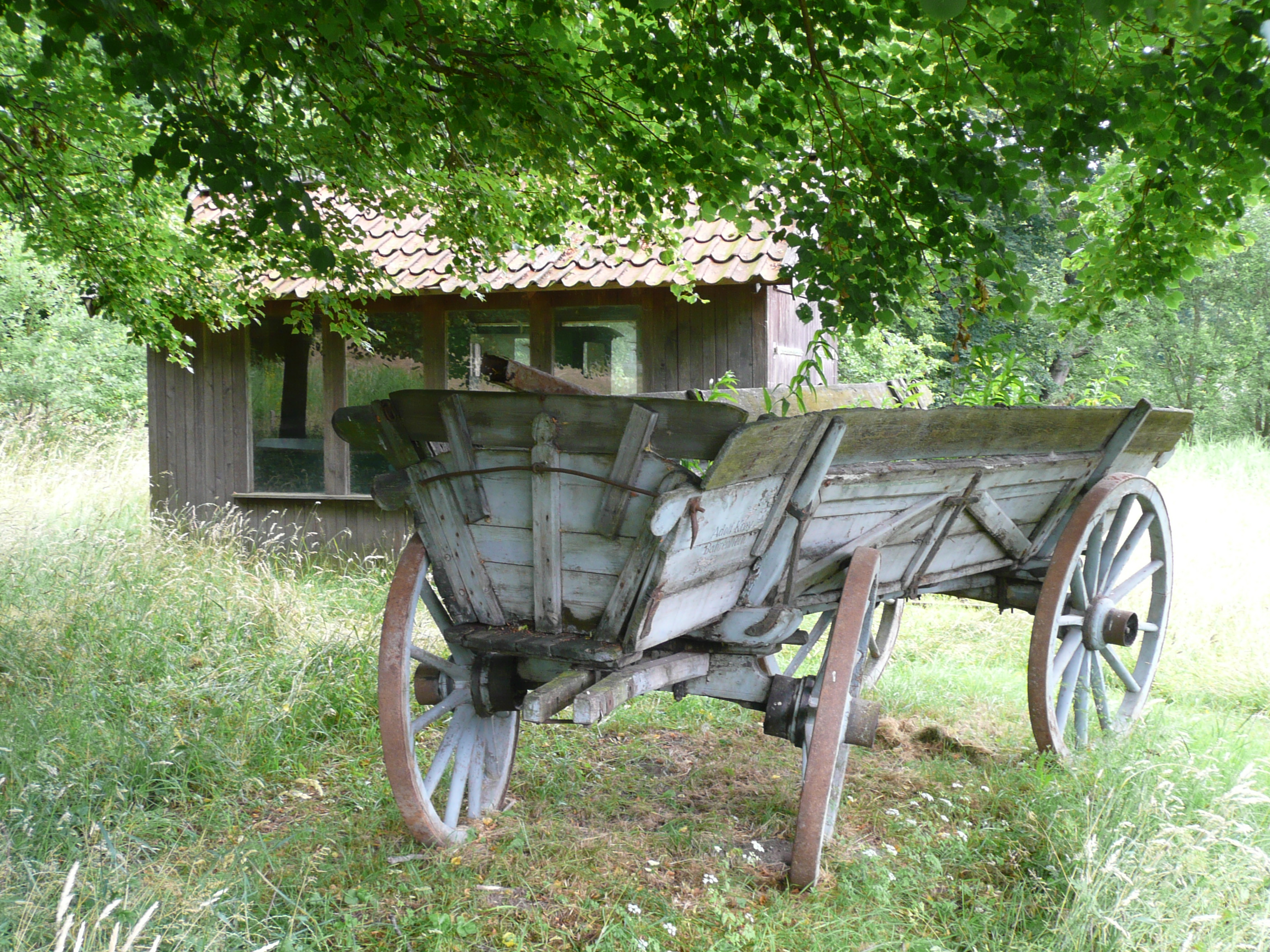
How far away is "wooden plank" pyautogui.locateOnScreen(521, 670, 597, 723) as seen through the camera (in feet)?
7.70

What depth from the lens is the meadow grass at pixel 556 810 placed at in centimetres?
246

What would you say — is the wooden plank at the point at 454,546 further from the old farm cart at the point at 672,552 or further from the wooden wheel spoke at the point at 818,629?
the wooden wheel spoke at the point at 818,629

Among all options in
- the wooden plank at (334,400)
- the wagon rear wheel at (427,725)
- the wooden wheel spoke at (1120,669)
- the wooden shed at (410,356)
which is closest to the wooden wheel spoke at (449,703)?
the wagon rear wheel at (427,725)

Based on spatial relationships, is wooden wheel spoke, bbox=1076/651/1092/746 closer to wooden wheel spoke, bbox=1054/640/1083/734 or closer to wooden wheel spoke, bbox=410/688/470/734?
wooden wheel spoke, bbox=1054/640/1083/734

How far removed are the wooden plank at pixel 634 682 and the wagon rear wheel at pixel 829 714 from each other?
381mm

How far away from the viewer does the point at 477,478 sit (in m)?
2.44

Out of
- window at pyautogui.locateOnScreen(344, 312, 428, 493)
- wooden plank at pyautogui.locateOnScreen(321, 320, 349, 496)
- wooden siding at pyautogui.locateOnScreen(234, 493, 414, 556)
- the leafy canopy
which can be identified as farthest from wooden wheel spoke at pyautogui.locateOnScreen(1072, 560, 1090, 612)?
wooden plank at pyautogui.locateOnScreen(321, 320, 349, 496)

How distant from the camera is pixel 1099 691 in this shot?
3.96 meters

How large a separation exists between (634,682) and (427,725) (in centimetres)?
95

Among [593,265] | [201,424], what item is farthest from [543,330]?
[201,424]

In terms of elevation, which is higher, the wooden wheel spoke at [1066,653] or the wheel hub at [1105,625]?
the wheel hub at [1105,625]

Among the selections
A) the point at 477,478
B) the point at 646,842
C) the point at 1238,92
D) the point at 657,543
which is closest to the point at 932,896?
the point at 646,842

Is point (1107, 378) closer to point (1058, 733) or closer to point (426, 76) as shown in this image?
point (1058, 733)

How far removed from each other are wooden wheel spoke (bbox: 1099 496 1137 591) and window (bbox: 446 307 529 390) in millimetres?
4885
